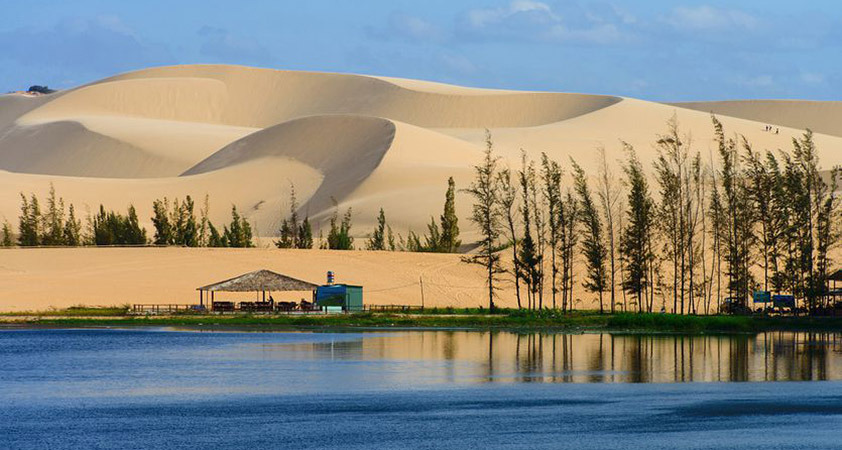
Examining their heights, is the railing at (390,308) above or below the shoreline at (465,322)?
above

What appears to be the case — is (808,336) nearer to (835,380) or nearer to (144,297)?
(835,380)

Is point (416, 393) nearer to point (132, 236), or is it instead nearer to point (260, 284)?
point (260, 284)

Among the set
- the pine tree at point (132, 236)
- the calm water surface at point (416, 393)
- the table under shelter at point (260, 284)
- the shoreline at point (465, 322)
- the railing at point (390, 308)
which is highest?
the pine tree at point (132, 236)

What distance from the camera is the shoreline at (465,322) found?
219ft

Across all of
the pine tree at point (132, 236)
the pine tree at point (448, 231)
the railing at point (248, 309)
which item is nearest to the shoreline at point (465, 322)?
the railing at point (248, 309)

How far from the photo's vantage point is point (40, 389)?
41656mm

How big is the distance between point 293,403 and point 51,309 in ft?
136

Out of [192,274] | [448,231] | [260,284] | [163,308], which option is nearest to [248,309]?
[260,284]

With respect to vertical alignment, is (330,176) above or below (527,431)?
above

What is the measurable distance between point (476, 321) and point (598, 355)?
51.2 feet

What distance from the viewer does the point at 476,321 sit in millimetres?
68938

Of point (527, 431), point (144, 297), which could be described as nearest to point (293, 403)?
point (527, 431)

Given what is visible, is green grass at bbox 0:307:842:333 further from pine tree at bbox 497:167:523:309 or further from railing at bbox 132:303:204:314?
pine tree at bbox 497:167:523:309

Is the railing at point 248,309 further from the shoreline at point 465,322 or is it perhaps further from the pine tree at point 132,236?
the pine tree at point 132,236
